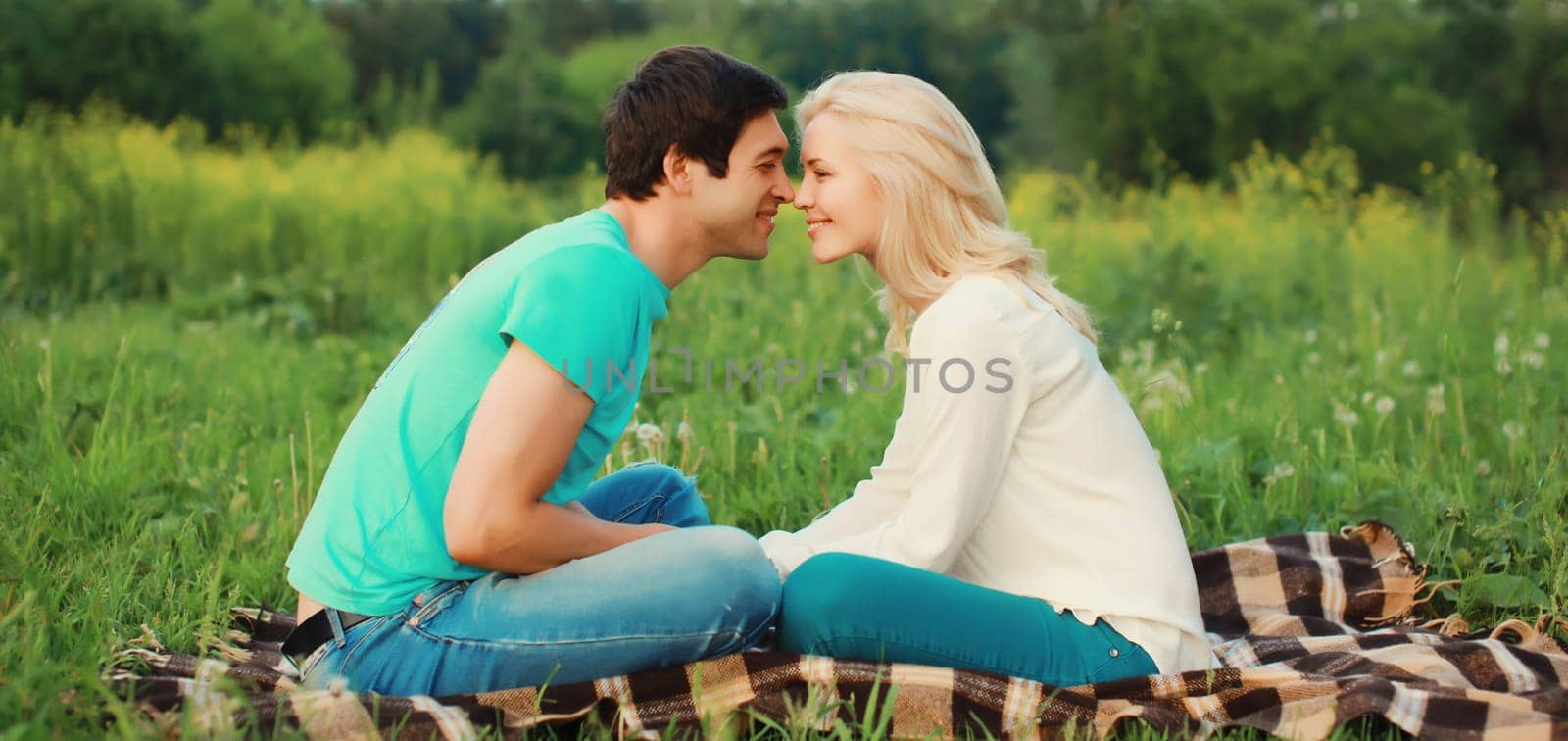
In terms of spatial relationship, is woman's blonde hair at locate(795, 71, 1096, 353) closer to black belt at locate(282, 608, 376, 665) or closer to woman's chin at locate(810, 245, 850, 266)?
woman's chin at locate(810, 245, 850, 266)

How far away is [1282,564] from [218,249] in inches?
300

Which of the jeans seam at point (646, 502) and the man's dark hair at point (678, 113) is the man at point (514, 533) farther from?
the jeans seam at point (646, 502)

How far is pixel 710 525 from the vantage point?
97.7 inches

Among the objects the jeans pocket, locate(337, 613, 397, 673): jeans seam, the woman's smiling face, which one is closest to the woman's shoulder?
the woman's smiling face

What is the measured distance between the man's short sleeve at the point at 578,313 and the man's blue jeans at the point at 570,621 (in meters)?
0.33

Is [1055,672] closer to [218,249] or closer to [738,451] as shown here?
[738,451]

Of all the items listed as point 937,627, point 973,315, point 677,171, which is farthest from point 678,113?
point 937,627

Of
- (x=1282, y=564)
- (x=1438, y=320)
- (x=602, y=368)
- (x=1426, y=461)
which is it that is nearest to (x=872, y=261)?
(x=602, y=368)

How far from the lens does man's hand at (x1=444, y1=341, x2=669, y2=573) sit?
2.15 m

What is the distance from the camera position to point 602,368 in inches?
88.1

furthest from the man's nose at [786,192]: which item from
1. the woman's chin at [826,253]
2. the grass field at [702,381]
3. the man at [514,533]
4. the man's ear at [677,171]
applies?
the grass field at [702,381]

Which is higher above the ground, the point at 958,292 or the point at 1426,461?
the point at 958,292

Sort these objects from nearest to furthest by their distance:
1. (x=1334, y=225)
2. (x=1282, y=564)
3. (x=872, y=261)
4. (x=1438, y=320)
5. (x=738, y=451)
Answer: (x=872, y=261) < (x=1282, y=564) < (x=738, y=451) < (x=1438, y=320) < (x=1334, y=225)

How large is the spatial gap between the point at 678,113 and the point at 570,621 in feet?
3.27
